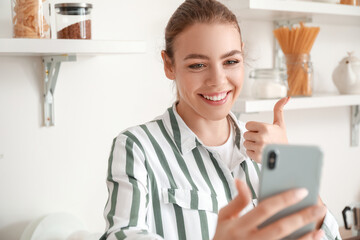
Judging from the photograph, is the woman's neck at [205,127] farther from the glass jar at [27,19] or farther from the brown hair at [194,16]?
the glass jar at [27,19]

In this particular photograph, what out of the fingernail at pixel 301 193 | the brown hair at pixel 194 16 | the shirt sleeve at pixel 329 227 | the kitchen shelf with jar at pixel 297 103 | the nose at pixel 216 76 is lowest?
the shirt sleeve at pixel 329 227

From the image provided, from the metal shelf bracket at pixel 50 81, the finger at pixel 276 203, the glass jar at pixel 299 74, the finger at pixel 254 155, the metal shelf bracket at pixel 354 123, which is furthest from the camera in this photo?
the metal shelf bracket at pixel 354 123

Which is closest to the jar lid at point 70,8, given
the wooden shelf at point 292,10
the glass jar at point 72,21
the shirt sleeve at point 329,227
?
the glass jar at point 72,21

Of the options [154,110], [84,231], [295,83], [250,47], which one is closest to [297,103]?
[295,83]

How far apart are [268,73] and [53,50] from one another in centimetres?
77

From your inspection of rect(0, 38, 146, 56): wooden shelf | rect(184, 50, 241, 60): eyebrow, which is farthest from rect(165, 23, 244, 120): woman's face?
rect(0, 38, 146, 56): wooden shelf

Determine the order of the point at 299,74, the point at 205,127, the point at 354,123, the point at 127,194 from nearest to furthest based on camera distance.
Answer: the point at 127,194
the point at 205,127
the point at 299,74
the point at 354,123

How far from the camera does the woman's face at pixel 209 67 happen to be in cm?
110

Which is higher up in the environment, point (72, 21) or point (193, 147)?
point (72, 21)

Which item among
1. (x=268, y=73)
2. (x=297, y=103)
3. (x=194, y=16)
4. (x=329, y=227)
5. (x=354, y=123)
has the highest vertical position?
(x=194, y=16)

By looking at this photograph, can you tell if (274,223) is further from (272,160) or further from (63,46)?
(63,46)

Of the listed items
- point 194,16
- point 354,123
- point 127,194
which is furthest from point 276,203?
point 354,123

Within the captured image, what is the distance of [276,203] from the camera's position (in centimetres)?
65

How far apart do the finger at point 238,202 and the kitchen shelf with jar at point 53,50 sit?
2.36 ft
